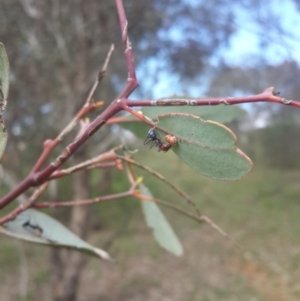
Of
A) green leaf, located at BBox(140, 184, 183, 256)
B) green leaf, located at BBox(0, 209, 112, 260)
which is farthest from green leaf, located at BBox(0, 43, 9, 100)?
green leaf, located at BBox(140, 184, 183, 256)

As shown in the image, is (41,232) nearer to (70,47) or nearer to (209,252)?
(70,47)

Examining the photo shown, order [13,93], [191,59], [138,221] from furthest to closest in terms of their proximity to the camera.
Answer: [138,221]
[191,59]
[13,93]

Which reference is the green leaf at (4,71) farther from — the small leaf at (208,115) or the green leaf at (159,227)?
the green leaf at (159,227)

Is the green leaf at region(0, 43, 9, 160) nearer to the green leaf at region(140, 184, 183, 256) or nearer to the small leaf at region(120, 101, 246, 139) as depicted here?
the small leaf at region(120, 101, 246, 139)

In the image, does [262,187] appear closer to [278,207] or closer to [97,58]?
[278,207]

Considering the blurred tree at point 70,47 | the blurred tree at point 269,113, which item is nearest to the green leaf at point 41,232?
the blurred tree at point 70,47

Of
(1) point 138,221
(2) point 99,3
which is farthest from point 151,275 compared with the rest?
(2) point 99,3
